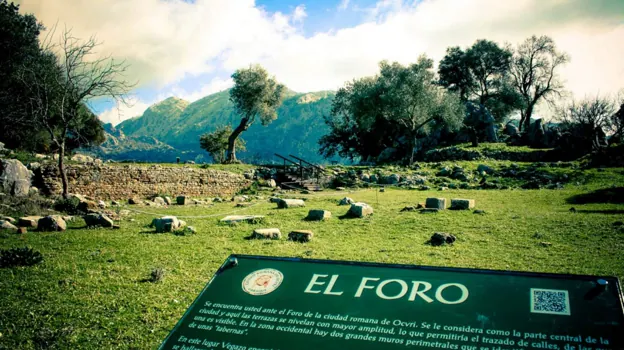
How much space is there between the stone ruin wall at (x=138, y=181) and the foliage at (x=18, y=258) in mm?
13661

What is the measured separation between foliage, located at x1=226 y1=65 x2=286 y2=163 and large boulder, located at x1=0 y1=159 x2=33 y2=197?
20.5 meters

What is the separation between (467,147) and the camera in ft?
130

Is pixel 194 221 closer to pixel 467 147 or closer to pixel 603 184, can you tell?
pixel 603 184

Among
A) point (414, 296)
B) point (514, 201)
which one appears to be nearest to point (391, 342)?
point (414, 296)

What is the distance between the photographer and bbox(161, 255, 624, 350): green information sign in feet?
9.70

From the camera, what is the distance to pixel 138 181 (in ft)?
80.6

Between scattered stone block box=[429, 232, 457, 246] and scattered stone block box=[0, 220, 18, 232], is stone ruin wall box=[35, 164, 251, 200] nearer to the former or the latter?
scattered stone block box=[0, 220, 18, 232]

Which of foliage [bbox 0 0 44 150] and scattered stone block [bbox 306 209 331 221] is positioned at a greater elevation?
foliage [bbox 0 0 44 150]

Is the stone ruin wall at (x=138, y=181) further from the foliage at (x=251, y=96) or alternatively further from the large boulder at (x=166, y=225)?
the large boulder at (x=166, y=225)

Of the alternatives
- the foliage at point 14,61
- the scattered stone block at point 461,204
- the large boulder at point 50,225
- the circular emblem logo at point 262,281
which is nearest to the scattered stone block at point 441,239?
the scattered stone block at point 461,204

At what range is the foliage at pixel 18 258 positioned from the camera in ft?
27.4

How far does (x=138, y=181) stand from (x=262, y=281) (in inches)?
902

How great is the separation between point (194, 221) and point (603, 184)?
21555 millimetres

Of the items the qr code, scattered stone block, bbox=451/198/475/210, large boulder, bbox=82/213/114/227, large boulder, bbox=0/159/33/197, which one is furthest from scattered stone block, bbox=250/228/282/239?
Answer: large boulder, bbox=0/159/33/197
